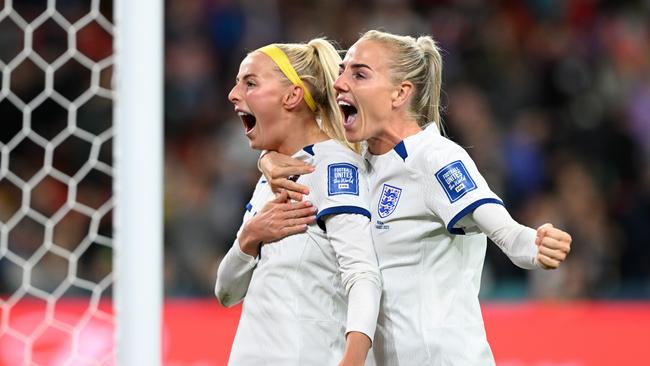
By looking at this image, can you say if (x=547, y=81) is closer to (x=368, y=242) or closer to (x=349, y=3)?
(x=349, y=3)

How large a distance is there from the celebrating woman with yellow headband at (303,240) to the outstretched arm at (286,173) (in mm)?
17

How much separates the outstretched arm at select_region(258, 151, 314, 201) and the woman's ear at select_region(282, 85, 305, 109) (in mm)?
120

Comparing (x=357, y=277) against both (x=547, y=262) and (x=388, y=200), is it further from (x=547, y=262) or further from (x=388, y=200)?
(x=547, y=262)

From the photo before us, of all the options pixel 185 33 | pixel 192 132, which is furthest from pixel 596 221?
pixel 185 33

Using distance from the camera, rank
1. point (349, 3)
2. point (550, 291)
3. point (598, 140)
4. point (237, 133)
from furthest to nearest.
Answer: point (349, 3)
point (237, 133)
point (598, 140)
point (550, 291)

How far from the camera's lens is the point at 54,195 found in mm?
5820

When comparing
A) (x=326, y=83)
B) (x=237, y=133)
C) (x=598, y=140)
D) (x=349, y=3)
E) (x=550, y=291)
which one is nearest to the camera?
(x=326, y=83)

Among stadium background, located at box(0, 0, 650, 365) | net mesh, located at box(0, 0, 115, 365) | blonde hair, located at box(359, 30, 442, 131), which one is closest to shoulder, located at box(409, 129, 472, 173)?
blonde hair, located at box(359, 30, 442, 131)

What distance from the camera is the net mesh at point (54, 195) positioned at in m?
4.17

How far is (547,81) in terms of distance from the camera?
6.59 m

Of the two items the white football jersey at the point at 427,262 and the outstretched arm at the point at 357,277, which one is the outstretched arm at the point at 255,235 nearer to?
the outstretched arm at the point at 357,277

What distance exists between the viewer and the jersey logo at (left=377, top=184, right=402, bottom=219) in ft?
7.51

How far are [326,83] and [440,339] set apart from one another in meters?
0.70

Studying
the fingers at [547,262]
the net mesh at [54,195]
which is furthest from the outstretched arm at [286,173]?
the net mesh at [54,195]
